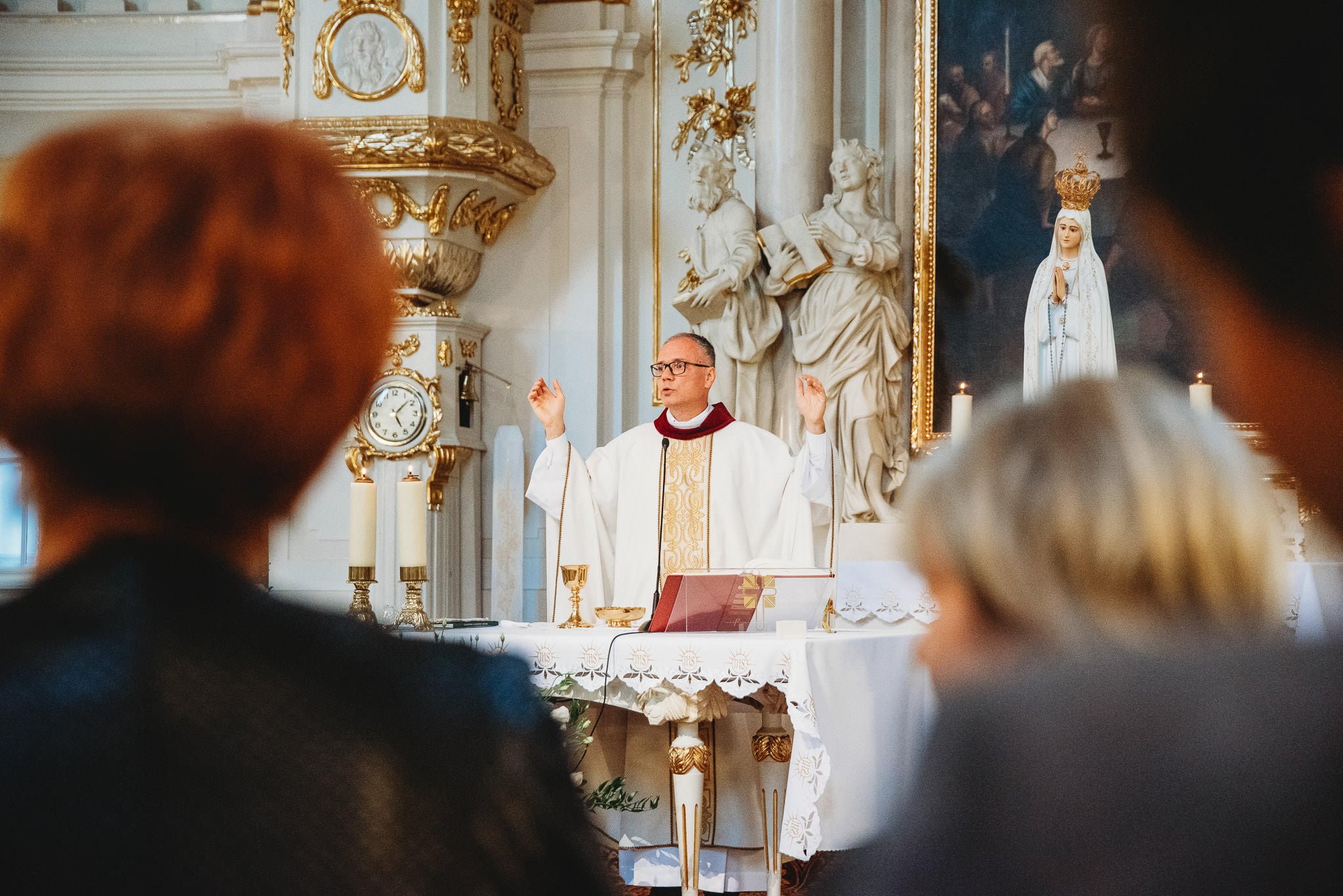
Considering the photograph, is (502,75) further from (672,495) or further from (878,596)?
(878,596)

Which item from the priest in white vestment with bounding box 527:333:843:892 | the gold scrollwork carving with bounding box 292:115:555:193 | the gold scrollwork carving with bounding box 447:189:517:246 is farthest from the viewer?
the gold scrollwork carving with bounding box 447:189:517:246

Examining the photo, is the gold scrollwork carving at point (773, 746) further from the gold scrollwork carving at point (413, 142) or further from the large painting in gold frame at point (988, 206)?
the gold scrollwork carving at point (413, 142)

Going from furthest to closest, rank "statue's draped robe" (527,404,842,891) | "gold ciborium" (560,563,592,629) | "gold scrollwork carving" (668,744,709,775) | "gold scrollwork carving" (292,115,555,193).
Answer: "gold scrollwork carving" (292,115,555,193) < "statue's draped robe" (527,404,842,891) < "gold ciborium" (560,563,592,629) < "gold scrollwork carving" (668,744,709,775)

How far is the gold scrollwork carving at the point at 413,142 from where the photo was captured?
25.2 feet

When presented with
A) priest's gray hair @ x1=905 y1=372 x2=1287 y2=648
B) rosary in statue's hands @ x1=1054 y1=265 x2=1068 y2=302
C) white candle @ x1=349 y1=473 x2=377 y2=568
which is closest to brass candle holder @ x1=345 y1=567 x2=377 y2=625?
white candle @ x1=349 y1=473 x2=377 y2=568

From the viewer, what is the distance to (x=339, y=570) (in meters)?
8.41

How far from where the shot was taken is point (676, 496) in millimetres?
6812

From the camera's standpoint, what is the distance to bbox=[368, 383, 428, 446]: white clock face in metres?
8.13

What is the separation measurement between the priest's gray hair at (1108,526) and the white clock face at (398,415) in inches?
279

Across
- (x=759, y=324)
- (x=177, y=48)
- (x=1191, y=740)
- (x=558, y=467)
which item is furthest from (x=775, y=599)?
(x=177, y=48)

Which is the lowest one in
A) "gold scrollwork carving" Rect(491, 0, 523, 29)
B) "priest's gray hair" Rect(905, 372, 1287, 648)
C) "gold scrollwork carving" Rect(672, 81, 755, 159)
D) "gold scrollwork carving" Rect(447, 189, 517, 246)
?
"priest's gray hair" Rect(905, 372, 1287, 648)

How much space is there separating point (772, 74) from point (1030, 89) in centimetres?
129

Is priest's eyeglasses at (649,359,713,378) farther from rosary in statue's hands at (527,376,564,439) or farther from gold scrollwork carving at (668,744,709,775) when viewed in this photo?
gold scrollwork carving at (668,744,709,775)

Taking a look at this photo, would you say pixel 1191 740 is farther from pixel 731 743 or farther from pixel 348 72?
pixel 348 72
